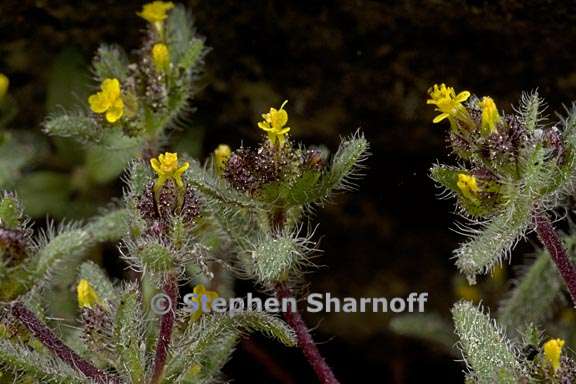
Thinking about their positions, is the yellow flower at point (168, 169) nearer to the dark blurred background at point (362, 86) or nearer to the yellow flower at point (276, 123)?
the yellow flower at point (276, 123)

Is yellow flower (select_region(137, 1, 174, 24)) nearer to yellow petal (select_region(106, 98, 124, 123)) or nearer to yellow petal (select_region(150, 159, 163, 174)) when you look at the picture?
yellow petal (select_region(106, 98, 124, 123))

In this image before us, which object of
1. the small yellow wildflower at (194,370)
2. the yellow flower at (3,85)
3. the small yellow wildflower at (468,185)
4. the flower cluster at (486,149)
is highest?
the yellow flower at (3,85)

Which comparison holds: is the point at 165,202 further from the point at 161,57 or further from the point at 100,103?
the point at 161,57

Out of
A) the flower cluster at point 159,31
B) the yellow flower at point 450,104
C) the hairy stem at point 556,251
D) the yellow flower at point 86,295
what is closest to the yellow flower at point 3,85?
the flower cluster at point 159,31

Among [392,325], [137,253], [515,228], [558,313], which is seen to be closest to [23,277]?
[137,253]

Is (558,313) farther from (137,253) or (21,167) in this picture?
(21,167)

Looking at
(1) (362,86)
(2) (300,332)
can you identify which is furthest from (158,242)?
(1) (362,86)

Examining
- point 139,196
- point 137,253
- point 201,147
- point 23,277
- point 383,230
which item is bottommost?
point 23,277
